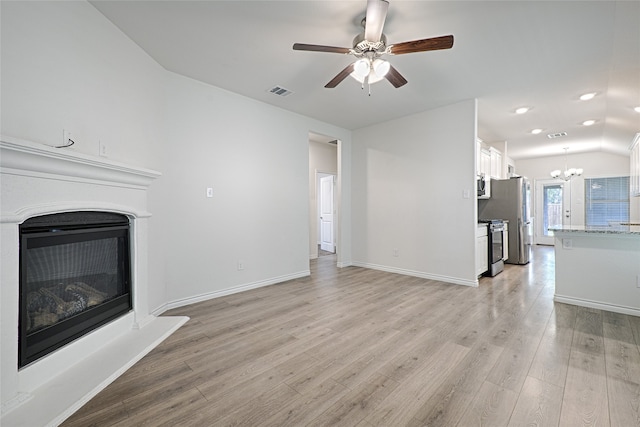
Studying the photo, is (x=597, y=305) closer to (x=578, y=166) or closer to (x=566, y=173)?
(x=566, y=173)

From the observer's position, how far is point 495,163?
19.3ft

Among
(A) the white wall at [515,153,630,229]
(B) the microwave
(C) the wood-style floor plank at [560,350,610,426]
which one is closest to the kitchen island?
(C) the wood-style floor plank at [560,350,610,426]

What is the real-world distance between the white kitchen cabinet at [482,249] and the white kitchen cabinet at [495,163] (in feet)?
6.03

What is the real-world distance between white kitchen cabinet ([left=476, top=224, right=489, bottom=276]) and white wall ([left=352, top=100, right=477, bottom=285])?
25 cm

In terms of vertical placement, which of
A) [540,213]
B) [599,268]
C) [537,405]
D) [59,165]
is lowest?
[537,405]

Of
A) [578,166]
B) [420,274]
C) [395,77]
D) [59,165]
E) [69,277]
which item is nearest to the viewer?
[59,165]

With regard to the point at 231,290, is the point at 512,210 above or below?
above

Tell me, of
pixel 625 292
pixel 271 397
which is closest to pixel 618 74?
pixel 625 292

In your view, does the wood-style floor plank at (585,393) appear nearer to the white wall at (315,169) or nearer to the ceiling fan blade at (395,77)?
the ceiling fan blade at (395,77)

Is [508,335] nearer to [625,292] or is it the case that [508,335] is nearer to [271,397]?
[625,292]

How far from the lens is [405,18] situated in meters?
2.29

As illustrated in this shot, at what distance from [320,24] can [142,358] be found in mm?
3123

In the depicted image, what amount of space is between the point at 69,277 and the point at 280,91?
120 inches

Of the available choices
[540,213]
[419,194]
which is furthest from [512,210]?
[540,213]
